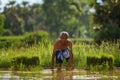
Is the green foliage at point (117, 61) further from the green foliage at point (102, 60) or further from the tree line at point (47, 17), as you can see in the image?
the tree line at point (47, 17)

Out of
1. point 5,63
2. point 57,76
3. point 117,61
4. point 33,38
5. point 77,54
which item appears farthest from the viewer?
point 33,38

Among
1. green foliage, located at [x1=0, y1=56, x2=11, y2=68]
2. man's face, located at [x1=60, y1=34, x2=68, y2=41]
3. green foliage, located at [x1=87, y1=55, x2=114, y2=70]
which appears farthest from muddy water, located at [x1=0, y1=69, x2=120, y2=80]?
green foliage, located at [x1=0, y1=56, x2=11, y2=68]

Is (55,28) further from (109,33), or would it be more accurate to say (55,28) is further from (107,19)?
(109,33)

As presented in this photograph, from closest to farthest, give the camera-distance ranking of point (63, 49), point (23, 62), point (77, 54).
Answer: point (63, 49), point (23, 62), point (77, 54)

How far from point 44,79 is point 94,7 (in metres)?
20.0

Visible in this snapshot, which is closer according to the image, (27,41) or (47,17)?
(27,41)

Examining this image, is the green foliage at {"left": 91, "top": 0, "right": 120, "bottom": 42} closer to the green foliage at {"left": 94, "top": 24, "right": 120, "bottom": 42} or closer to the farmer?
the green foliage at {"left": 94, "top": 24, "right": 120, "bottom": 42}

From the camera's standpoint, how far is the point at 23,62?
45.6 feet

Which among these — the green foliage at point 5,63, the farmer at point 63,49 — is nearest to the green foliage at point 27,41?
the green foliage at point 5,63

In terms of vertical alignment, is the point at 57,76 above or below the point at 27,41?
below

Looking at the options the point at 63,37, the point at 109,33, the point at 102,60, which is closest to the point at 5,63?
the point at 63,37

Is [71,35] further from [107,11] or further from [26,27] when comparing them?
[107,11]

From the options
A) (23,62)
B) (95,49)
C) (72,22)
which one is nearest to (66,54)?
(23,62)

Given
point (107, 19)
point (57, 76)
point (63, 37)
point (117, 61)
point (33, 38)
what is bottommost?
point (57, 76)
